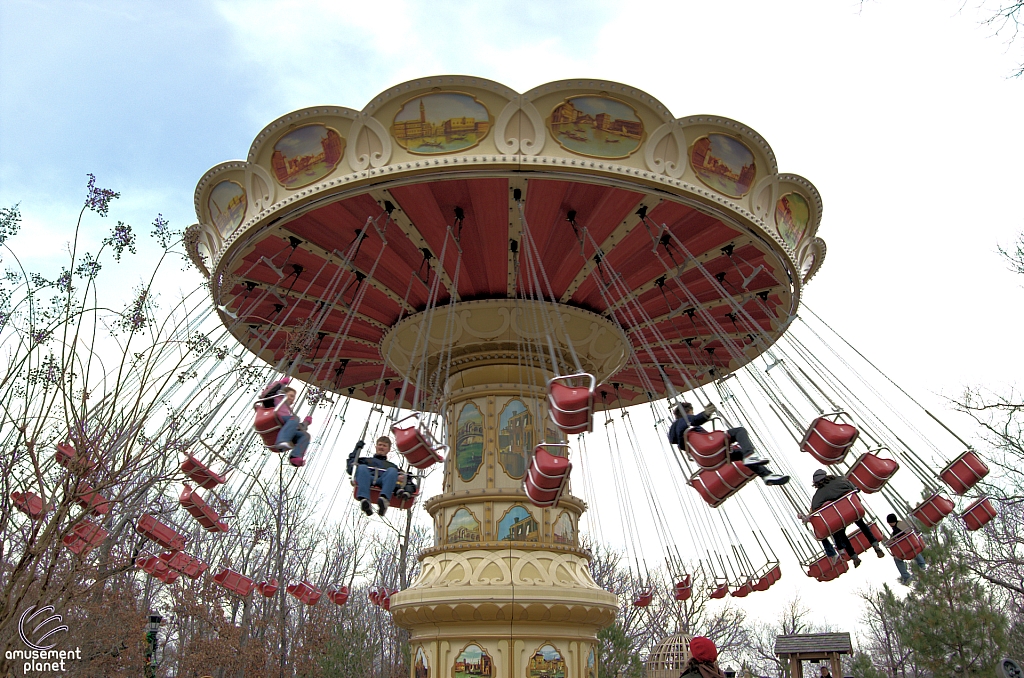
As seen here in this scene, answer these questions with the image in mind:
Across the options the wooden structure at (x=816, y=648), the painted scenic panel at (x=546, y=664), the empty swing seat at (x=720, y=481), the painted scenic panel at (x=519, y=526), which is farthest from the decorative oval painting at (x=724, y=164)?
the wooden structure at (x=816, y=648)

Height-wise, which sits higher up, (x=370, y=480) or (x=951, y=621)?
(x=951, y=621)

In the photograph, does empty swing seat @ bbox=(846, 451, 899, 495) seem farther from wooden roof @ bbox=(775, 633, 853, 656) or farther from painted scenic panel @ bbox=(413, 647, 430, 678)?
wooden roof @ bbox=(775, 633, 853, 656)

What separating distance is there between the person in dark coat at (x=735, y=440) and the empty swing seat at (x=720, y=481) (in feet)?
0.25

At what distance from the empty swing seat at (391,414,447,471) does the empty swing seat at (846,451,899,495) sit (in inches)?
172

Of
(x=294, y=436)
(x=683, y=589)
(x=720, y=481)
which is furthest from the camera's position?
(x=683, y=589)

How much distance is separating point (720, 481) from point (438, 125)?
495 centimetres

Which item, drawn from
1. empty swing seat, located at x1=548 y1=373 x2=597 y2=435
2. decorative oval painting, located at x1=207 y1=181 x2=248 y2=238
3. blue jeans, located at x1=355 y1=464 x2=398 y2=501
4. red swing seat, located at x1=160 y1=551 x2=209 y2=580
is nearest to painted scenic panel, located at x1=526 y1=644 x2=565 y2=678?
blue jeans, located at x1=355 y1=464 x2=398 y2=501

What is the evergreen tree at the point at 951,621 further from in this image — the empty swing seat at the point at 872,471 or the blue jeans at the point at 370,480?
the blue jeans at the point at 370,480

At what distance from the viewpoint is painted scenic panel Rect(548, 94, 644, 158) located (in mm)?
8375

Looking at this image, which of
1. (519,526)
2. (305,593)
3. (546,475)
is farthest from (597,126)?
(305,593)

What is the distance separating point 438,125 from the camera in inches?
332

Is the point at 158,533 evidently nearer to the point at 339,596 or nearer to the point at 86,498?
the point at 86,498

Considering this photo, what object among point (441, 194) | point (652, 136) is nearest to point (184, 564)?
point (441, 194)

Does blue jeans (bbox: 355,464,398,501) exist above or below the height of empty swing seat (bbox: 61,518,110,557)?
above
